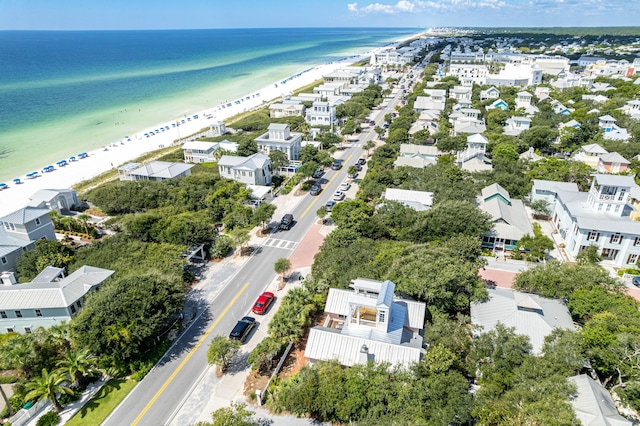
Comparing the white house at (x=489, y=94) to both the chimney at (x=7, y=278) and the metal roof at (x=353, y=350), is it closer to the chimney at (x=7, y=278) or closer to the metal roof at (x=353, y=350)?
the metal roof at (x=353, y=350)

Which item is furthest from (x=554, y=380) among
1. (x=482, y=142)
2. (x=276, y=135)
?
(x=276, y=135)

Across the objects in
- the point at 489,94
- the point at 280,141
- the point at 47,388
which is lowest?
the point at 47,388

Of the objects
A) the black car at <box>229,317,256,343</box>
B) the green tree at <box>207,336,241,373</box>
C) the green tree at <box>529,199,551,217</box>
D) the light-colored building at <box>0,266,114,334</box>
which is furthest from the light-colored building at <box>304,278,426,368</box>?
the green tree at <box>529,199,551,217</box>

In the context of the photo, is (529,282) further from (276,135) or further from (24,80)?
(24,80)

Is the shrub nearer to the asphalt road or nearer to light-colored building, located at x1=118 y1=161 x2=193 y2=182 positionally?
the asphalt road

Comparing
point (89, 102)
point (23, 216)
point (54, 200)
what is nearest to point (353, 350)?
point (23, 216)

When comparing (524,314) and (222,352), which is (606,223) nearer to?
(524,314)

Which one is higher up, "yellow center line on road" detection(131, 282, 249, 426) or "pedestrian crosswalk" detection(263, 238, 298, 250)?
"yellow center line on road" detection(131, 282, 249, 426)
